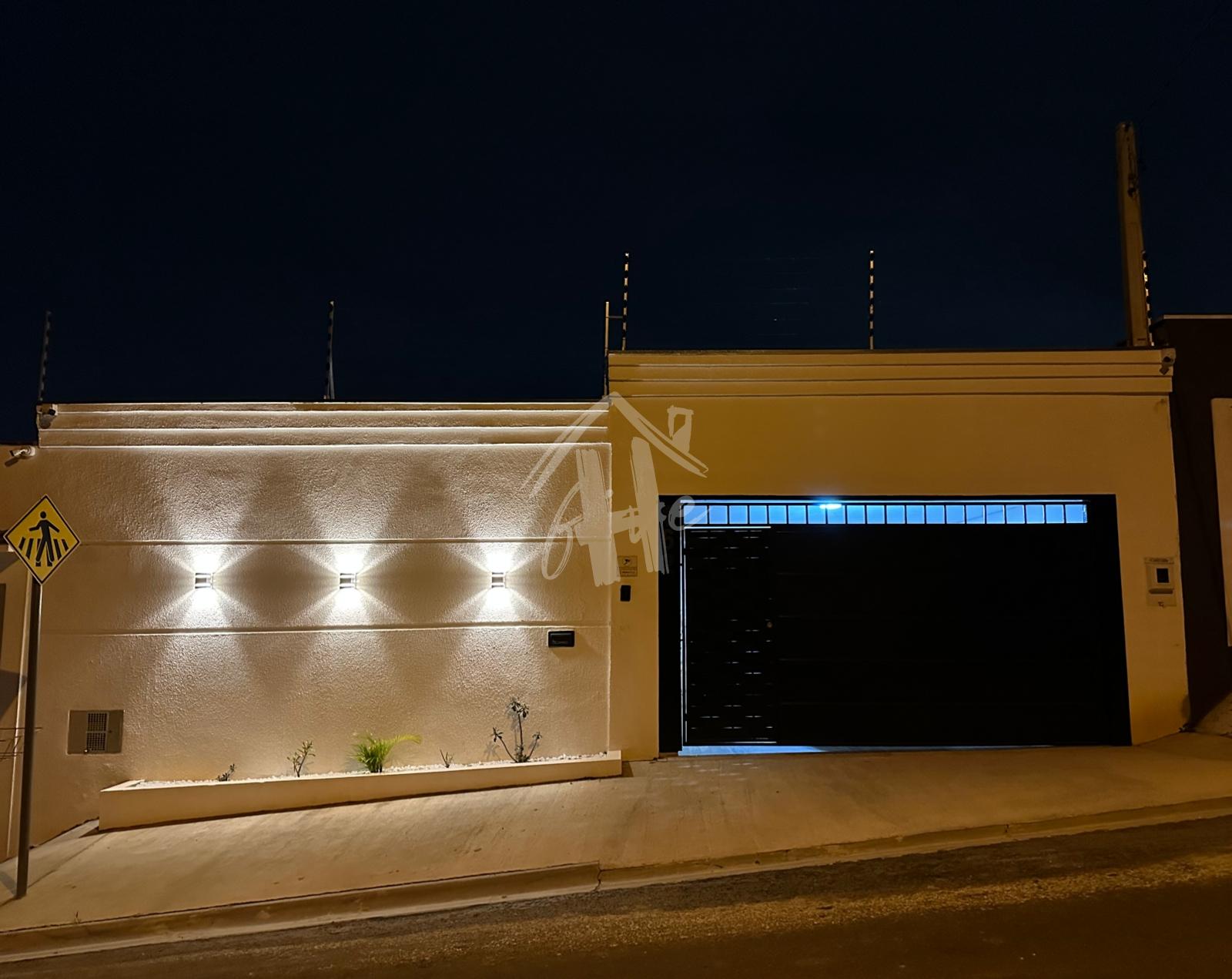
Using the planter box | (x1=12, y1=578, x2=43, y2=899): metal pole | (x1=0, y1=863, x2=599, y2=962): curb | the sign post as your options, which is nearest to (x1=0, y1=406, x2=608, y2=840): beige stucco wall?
the planter box

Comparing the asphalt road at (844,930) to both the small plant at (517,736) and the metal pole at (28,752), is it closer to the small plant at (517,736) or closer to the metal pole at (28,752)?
the metal pole at (28,752)

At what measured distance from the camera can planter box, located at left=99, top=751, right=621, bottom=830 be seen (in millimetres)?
9594

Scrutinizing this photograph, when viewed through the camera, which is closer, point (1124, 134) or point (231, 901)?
point (231, 901)

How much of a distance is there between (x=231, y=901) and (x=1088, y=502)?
370 inches

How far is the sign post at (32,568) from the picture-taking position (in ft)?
25.3

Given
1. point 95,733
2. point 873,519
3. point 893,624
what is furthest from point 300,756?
point 873,519

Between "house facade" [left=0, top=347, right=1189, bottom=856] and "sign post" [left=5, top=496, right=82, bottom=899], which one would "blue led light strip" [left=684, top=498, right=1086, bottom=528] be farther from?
"sign post" [left=5, top=496, right=82, bottom=899]

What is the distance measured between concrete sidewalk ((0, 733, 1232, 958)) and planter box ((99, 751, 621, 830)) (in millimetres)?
153

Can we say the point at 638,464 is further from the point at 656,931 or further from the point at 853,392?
the point at 656,931

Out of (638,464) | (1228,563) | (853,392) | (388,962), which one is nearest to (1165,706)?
(1228,563)

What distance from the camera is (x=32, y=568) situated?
26.3 feet

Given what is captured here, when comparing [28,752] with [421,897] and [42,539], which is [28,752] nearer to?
[42,539]

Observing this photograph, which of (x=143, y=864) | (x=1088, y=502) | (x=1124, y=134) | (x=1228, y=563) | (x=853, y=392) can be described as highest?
(x=1124, y=134)

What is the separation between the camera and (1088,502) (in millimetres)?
10977
